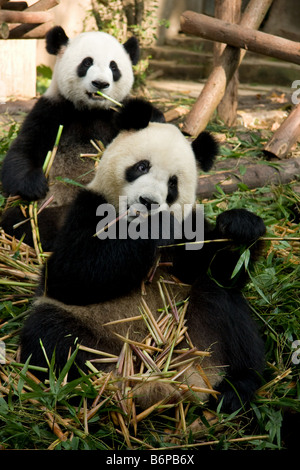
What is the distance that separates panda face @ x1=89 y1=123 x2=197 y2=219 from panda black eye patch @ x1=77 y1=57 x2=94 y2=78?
6.72ft

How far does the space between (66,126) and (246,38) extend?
9.45ft

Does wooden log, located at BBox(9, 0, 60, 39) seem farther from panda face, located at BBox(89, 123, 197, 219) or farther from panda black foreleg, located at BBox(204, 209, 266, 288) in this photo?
panda black foreleg, located at BBox(204, 209, 266, 288)

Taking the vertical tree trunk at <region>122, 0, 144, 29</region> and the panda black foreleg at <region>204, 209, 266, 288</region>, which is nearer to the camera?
the panda black foreleg at <region>204, 209, 266, 288</region>

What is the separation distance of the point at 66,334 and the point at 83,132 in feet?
7.77

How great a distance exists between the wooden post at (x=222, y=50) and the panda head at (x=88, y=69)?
83.9 inches

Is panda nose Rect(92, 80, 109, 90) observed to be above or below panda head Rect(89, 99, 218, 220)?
below

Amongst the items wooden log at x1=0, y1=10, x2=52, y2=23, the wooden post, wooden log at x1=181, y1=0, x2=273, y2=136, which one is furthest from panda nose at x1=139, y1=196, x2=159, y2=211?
the wooden post

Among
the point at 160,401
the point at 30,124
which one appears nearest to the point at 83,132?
the point at 30,124

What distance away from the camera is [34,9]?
7.48 metres

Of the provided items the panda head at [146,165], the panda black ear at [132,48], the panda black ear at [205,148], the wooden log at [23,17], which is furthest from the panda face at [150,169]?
the wooden log at [23,17]

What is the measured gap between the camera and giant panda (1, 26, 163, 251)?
4.72 m

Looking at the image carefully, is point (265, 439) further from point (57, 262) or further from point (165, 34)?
point (165, 34)
